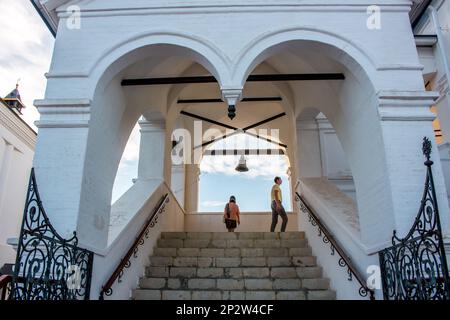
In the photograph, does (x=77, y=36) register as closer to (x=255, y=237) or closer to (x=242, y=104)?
(x=255, y=237)

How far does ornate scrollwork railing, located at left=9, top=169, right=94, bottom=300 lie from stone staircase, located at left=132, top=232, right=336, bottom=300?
1.46 meters

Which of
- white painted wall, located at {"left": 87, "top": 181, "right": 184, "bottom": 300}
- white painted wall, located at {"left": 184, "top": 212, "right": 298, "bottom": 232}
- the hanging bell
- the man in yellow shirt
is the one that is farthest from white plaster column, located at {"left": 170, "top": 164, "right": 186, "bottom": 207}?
the man in yellow shirt

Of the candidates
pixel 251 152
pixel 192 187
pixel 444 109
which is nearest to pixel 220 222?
pixel 192 187

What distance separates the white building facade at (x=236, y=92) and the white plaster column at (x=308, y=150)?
1.41m

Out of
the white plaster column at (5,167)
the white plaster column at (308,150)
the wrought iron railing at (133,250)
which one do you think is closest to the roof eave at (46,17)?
the wrought iron railing at (133,250)

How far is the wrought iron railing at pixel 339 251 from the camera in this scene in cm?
482

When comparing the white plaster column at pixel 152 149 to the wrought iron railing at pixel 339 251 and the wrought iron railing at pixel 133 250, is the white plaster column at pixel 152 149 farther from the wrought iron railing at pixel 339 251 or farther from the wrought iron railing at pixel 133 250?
the wrought iron railing at pixel 339 251

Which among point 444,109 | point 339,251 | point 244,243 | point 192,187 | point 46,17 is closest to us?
point 339,251

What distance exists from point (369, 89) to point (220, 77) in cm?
186

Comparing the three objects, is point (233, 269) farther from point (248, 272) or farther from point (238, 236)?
point (238, 236)

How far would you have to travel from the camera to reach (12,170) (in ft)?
40.4

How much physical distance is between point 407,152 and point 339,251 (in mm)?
1529

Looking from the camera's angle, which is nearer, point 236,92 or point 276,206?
point 236,92

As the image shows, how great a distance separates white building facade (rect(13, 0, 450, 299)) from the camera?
16.1 ft
